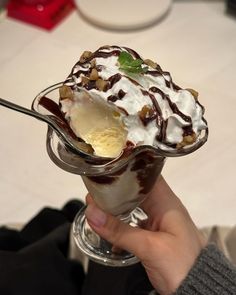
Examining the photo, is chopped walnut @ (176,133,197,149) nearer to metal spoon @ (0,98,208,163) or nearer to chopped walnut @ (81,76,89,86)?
metal spoon @ (0,98,208,163)

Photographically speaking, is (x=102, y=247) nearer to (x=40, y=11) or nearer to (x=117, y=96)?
(x=117, y=96)

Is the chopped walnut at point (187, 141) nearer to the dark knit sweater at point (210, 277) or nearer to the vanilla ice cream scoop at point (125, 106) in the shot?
the vanilla ice cream scoop at point (125, 106)

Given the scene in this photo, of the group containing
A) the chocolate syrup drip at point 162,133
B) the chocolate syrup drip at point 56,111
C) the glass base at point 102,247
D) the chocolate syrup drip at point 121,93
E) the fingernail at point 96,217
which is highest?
the chocolate syrup drip at point 121,93

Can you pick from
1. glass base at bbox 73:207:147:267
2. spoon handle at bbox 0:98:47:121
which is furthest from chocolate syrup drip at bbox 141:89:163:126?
glass base at bbox 73:207:147:267

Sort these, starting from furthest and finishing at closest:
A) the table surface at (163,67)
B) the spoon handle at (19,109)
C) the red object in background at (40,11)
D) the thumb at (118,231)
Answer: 1. the red object in background at (40,11)
2. the table surface at (163,67)
3. the thumb at (118,231)
4. the spoon handle at (19,109)

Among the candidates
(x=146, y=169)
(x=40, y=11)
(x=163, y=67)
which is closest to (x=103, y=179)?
(x=146, y=169)

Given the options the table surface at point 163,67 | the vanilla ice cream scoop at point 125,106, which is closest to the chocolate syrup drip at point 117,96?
the vanilla ice cream scoop at point 125,106

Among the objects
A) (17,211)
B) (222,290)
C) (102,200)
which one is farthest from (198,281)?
(17,211)
